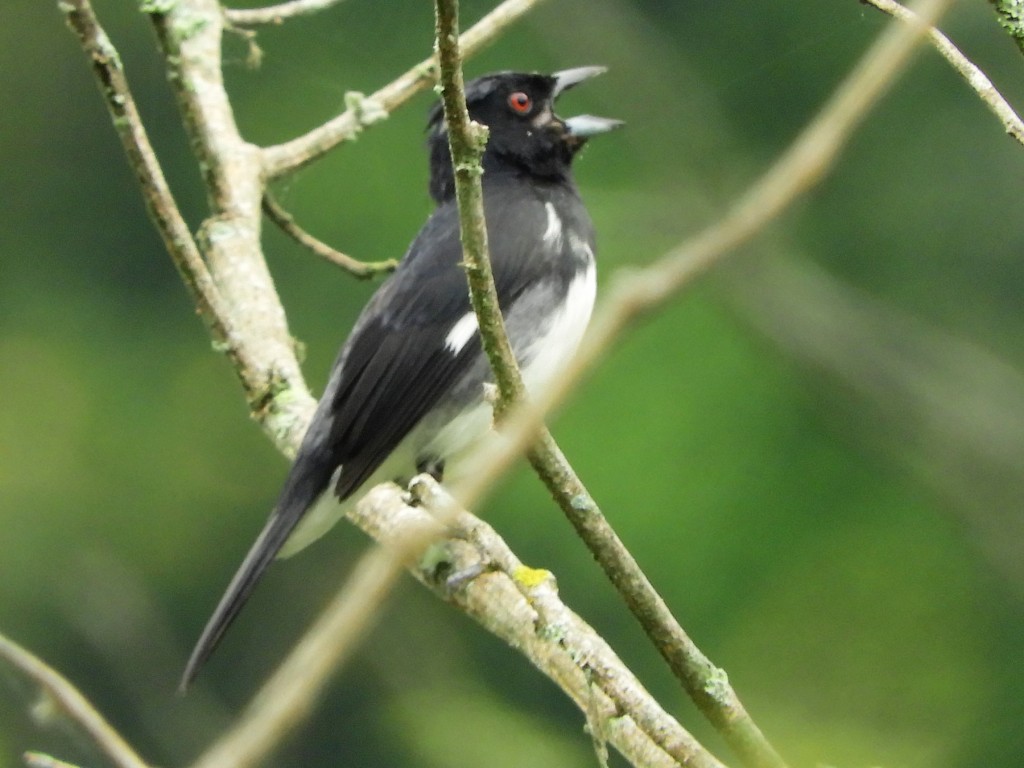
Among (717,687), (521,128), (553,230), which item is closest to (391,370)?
(553,230)

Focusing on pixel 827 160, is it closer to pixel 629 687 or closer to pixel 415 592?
pixel 629 687

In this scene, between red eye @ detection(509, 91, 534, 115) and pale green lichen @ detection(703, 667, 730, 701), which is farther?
red eye @ detection(509, 91, 534, 115)

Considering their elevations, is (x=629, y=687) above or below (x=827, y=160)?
below

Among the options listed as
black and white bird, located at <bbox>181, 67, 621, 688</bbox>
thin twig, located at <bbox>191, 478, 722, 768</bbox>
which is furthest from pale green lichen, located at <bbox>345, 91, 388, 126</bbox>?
thin twig, located at <bbox>191, 478, 722, 768</bbox>

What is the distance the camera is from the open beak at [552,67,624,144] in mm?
3600

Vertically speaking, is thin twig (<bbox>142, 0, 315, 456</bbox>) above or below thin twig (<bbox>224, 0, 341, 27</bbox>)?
below

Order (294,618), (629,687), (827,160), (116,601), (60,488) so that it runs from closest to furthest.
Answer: (827,160) < (629,687) < (116,601) < (294,618) < (60,488)

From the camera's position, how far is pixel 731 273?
471cm

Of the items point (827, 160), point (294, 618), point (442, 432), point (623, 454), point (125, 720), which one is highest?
point (827, 160)

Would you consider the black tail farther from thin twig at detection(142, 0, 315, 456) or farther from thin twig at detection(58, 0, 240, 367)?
thin twig at detection(58, 0, 240, 367)

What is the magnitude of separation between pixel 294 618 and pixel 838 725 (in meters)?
3.53

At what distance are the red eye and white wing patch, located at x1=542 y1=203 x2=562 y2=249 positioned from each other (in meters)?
0.32

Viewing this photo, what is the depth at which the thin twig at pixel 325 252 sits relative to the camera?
3.60 meters

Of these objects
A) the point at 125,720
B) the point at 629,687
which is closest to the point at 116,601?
the point at 125,720
